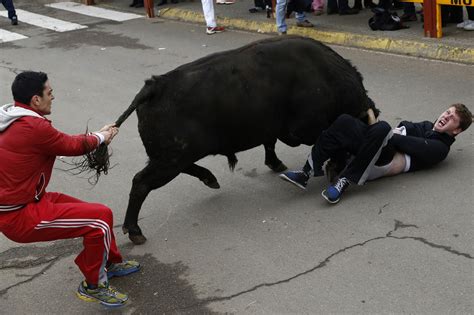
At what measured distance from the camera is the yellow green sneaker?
145 inches

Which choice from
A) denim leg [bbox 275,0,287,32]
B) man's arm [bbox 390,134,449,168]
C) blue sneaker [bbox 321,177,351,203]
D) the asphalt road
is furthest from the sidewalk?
blue sneaker [bbox 321,177,351,203]

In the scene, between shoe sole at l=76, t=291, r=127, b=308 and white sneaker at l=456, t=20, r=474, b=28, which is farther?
white sneaker at l=456, t=20, r=474, b=28

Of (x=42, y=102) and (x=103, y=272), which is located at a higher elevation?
(x=42, y=102)

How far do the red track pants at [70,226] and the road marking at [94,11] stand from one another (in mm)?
10853

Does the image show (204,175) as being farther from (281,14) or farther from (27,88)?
(281,14)

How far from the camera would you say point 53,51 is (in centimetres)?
1152

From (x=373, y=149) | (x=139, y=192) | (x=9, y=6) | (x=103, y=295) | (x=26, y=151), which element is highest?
(x=26, y=151)

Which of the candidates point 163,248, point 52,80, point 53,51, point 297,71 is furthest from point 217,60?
Result: point 53,51

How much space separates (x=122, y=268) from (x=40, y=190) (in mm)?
814

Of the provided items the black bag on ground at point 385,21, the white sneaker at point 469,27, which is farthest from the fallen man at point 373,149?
the black bag on ground at point 385,21

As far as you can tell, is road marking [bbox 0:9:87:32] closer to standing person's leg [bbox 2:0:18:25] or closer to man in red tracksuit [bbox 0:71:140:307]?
standing person's leg [bbox 2:0:18:25]

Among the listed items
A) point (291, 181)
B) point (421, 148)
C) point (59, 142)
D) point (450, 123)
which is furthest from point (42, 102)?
point (450, 123)

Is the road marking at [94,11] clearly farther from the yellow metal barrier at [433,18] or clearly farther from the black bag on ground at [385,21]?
the yellow metal barrier at [433,18]

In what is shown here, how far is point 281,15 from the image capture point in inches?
396
